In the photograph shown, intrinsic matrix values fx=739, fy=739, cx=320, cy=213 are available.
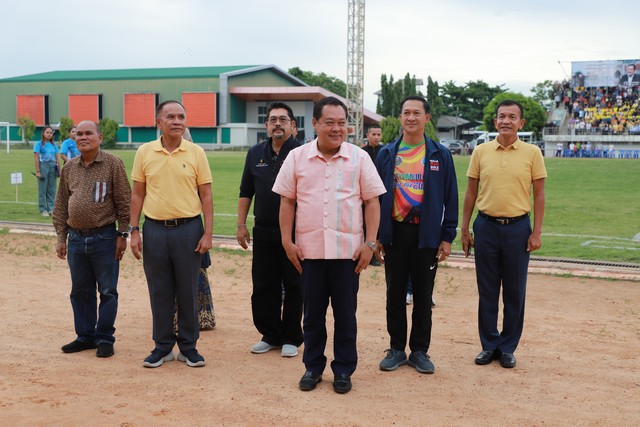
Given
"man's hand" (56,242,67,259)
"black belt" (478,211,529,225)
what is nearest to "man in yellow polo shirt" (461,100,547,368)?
"black belt" (478,211,529,225)

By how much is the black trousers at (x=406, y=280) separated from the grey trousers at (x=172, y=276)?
150 cm

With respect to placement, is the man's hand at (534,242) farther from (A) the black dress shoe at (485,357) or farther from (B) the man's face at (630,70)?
(B) the man's face at (630,70)

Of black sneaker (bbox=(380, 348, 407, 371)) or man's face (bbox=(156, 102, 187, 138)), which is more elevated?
man's face (bbox=(156, 102, 187, 138))

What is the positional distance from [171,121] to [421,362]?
8.64 ft

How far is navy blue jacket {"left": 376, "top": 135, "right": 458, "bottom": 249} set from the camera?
5.55 metres

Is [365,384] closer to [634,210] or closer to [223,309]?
[223,309]

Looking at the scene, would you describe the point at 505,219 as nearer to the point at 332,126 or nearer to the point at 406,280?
the point at 406,280

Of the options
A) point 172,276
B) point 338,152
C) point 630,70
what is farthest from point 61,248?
point 630,70

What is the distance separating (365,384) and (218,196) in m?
15.4

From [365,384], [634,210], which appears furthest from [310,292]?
[634,210]

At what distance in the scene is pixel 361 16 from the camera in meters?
69.8

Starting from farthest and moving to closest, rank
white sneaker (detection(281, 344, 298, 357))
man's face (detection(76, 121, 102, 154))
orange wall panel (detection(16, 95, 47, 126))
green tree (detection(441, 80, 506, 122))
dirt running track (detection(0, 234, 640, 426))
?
1. green tree (detection(441, 80, 506, 122))
2. orange wall panel (detection(16, 95, 47, 126))
3. white sneaker (detection(281, 344, 298, 357))
4. man's face (detection(76, 121, 102, 154))
5. dirt running track (detection(0, 234, 640, 426))

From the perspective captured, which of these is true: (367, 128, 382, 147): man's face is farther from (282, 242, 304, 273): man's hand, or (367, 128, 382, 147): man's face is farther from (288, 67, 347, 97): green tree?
(288, 67, 347, 97): green tree

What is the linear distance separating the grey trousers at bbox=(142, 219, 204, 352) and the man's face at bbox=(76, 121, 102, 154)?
2.70 feet
